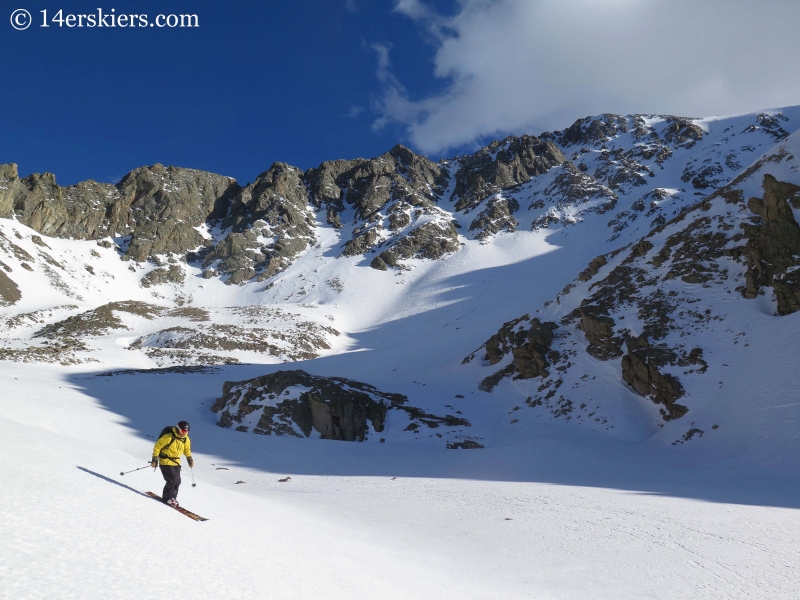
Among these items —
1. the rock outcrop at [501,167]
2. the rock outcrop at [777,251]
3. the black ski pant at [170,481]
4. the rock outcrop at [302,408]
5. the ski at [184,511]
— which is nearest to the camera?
the ski at [184,511]

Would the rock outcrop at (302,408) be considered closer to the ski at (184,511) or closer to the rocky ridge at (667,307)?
the rocky ridge at (667,307)

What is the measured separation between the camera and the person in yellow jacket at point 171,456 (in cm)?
793

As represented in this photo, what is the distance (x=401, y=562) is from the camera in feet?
22.2

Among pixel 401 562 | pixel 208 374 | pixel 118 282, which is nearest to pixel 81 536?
pixel 401 562

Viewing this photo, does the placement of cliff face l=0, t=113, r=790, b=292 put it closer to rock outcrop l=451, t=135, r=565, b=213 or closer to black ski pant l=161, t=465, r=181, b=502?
rock outcrop l=451, t=135, r=565, b=213

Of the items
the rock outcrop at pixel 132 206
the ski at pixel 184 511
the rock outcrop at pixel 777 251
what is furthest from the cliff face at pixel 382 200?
the ski at pixel 184 511

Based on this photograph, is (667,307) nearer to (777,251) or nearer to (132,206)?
(777,251)

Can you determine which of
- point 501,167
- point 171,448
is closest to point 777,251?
point 171,448

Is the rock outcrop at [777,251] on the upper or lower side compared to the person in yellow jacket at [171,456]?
upper

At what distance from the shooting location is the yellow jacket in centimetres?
843

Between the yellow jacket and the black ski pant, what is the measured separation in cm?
7

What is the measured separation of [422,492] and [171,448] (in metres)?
6.86

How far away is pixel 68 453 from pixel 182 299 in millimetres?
Answer: 85735

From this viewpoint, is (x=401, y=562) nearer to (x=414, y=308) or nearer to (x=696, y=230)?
(x=696, y=230)
